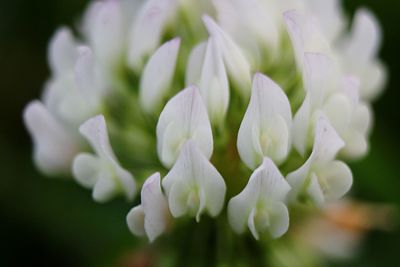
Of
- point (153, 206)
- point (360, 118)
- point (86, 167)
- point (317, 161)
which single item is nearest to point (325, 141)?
point (317, 161)

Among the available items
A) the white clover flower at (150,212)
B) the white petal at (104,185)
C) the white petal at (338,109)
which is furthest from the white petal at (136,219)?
the white petal at (338,109)

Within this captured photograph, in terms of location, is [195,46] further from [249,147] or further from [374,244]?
[374,244]

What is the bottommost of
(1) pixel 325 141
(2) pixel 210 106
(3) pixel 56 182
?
(3) pixel 56 182

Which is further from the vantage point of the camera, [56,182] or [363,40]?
[56,182]

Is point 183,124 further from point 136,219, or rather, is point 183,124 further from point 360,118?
point 360,118

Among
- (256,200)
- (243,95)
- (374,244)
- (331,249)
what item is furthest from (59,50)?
(374,244)

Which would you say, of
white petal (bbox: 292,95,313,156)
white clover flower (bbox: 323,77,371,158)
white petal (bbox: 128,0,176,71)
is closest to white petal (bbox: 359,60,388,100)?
white clover flower (bbox: 323,77,371,158)

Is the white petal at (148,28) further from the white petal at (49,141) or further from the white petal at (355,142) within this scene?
the white petal at (355,142)
